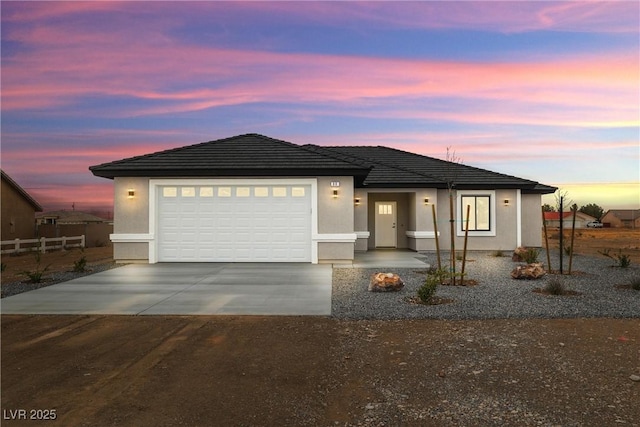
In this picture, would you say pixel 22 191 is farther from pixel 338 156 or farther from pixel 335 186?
pixel 335 186

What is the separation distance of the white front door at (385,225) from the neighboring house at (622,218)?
82.4 metres

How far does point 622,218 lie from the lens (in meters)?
82.7

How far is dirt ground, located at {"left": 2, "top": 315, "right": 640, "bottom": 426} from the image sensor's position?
329 cm

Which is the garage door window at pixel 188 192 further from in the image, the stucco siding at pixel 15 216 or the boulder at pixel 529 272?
the stucco siding at pixel 15 216

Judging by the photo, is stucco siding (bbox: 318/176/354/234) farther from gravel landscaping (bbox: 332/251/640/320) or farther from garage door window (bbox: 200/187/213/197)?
garage door window (bbox: 200/187/213/197)

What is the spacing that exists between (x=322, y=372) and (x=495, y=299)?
4998 mm

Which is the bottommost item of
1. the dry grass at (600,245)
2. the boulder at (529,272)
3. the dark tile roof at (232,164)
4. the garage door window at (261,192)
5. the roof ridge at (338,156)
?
the dry grass at (600,245)

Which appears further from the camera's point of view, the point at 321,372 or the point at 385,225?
the point at 385,225

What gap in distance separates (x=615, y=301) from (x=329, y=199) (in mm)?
8172

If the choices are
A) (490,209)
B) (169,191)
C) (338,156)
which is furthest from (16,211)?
(490,209)

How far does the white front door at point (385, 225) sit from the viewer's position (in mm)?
19781

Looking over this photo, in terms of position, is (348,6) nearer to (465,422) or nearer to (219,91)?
(219,91)

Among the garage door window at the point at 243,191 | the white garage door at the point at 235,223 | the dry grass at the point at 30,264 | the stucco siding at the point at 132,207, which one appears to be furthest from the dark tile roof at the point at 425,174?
the dry grass at the point at 30,264

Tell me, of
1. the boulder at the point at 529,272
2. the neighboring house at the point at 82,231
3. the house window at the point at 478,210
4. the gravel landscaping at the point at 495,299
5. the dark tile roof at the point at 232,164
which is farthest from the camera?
the neighboring house at the point at 82,231
